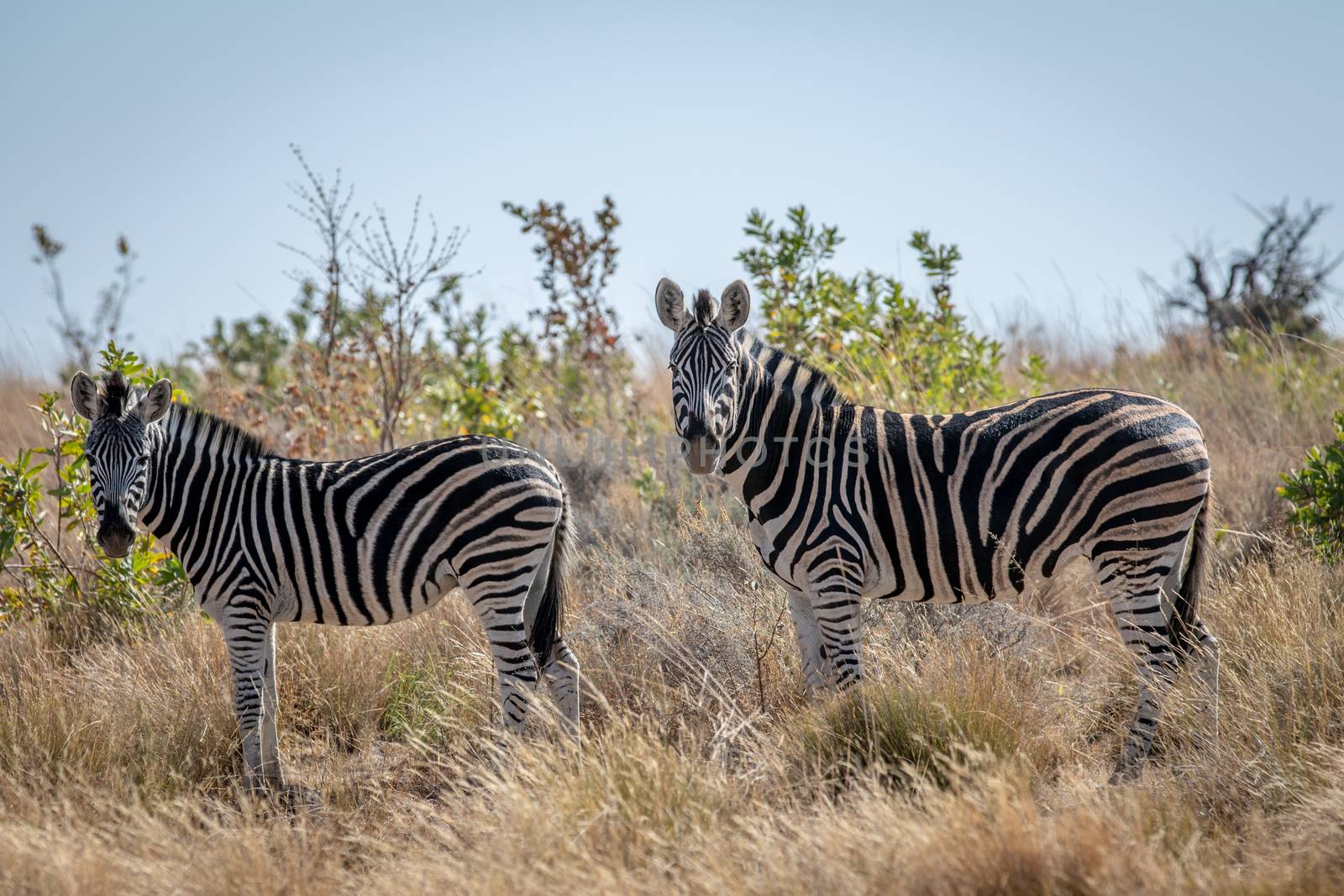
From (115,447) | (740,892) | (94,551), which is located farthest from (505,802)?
(94,551)

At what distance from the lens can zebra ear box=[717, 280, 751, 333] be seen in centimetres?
517

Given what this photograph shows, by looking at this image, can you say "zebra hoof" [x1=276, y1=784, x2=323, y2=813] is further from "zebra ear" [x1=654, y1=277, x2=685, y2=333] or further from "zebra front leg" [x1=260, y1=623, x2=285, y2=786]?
"zebra ear" [x1=654, y1=277, x2=685, y2=333]

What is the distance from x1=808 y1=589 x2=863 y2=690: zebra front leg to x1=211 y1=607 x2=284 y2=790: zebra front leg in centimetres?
291

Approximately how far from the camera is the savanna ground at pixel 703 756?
3.79m

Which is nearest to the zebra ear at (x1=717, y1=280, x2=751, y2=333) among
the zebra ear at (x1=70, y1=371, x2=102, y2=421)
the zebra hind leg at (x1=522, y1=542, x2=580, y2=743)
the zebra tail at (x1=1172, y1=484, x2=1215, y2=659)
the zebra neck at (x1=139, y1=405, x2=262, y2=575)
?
the zebra hind leg at (x1=522, y1=542, x2=580, y2=743)

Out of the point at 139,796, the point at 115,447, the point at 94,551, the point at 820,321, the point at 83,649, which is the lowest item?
the point at 139,796

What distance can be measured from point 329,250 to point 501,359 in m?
3.28

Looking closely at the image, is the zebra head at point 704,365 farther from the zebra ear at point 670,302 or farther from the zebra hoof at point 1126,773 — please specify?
the zebra hoof at point 1126,773

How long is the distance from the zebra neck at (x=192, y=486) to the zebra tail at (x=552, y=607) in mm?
1707

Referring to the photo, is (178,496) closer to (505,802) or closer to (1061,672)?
(505,802)

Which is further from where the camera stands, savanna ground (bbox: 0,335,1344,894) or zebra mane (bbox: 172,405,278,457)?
zebra mane (bbox: 172,405,278,457)

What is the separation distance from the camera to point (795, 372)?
5.51 m

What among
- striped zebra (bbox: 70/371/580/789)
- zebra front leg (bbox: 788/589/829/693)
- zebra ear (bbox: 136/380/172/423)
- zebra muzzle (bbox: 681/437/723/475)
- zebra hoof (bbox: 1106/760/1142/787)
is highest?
zebra ear (bbox: 136/380/172/423)

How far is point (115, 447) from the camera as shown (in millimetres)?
4973
